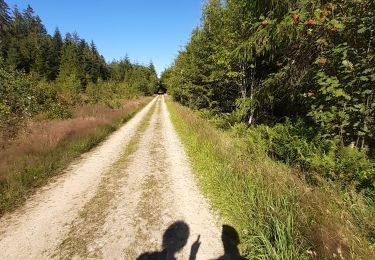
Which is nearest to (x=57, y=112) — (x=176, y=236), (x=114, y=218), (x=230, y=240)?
(x=114, y=218)

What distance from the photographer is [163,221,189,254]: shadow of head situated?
161 inches

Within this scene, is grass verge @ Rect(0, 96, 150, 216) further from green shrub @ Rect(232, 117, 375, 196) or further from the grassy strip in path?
green shrub @ Rect(232, 117, 375, 196)

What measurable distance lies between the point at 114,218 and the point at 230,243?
2.25 m

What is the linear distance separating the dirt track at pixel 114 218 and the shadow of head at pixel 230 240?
10 cm

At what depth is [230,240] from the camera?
4270mm

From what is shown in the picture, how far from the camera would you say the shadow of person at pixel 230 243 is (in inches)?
153

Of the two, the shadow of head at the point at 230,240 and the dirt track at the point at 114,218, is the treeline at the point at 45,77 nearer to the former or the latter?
the dirt track at the point at 114,218

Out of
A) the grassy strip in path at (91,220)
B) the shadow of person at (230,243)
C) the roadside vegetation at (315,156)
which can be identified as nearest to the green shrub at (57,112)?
the grassy strip in path at (91,220)

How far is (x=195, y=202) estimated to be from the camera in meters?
5.77

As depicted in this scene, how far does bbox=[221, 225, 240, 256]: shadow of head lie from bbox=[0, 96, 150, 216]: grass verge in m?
4.42

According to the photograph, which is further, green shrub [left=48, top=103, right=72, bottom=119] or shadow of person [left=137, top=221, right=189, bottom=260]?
green shrub [left=48, top=103, right=72, bottom=119]

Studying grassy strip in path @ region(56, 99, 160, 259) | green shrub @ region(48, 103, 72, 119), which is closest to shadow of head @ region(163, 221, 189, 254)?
grassy strip in path @ region(56, 99, 160, 259)

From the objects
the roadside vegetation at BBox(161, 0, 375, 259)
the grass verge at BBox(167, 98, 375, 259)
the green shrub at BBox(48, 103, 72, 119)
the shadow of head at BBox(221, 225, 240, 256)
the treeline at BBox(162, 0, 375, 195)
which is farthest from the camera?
the green shrub at BBox(48, 103, 72, 119)

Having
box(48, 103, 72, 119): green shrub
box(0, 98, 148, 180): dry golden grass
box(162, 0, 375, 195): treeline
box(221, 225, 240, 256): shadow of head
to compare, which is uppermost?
box(162, 0, 375, 195): treeline
